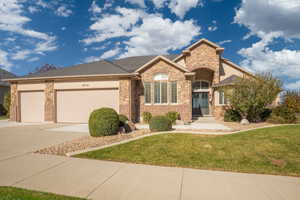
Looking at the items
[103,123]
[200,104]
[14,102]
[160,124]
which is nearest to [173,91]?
[160,124]

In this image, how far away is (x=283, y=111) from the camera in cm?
1125

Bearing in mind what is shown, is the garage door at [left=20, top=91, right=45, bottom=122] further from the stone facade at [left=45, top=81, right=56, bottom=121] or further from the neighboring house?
the stone facade at [left=45, top=81, right=56, bottom=121]

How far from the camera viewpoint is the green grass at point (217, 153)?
4.60 meters

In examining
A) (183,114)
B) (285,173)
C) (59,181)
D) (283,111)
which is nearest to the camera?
(59,181)

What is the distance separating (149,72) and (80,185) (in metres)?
10.8

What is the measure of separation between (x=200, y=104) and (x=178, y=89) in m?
5.12

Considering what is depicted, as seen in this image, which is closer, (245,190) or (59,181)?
(245,190)

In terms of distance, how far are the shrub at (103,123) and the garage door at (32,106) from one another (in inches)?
348

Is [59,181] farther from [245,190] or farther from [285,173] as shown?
[285,173]

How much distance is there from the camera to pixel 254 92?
1122 centimetres

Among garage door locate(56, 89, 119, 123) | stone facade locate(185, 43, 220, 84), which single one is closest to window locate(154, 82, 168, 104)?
garage door locate(56, 89, 119, 123)

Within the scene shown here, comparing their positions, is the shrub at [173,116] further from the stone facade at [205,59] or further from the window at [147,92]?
the stone facade at [205,59]

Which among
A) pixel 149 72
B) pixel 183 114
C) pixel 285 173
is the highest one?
pixel 149 72

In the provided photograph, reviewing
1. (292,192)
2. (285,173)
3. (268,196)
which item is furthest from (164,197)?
(285,173)
